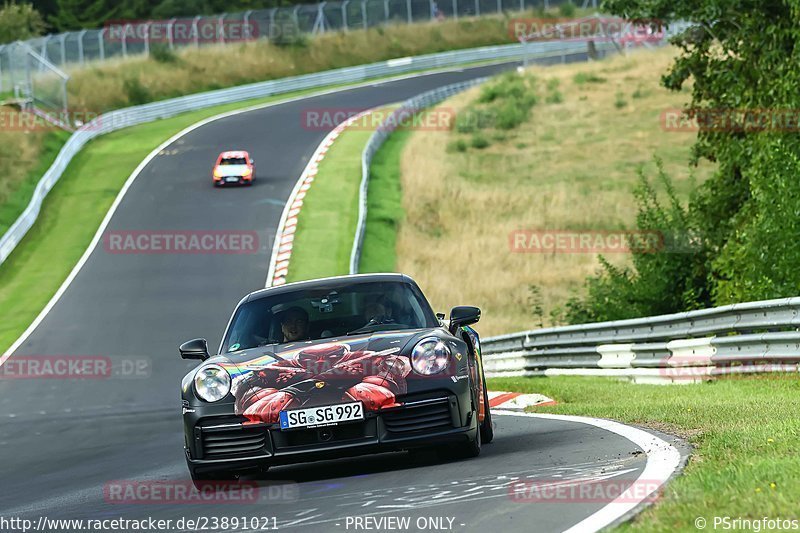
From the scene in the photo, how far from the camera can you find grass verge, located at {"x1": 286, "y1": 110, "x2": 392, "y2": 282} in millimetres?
32781

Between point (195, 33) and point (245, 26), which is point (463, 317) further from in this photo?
point (245, 26)

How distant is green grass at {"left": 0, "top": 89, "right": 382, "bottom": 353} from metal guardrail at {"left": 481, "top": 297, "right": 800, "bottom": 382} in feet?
41.9

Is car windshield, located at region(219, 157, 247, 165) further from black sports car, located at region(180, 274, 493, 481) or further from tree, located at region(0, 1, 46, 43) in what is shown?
tree, located at region(0, 1, 46, 43)

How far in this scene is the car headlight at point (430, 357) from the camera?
8117 millimetres

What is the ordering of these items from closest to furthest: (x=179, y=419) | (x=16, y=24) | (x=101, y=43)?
(x=179, y=419) → (x=101, y=43) → (x=16, y=24)

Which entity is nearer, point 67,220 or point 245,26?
point 67,220

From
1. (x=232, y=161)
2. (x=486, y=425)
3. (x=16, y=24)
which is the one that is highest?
(x=16, y=24)

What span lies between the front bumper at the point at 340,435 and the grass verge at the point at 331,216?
76.4 ft

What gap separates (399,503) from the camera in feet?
21.9

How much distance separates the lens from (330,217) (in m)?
37.4

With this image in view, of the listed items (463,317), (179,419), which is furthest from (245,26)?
(463,317)

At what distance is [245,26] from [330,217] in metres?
32.8

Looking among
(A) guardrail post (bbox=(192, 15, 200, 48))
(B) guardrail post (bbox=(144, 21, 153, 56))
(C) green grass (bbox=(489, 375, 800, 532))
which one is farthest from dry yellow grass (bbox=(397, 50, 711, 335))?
(B) guardrail post (bbox=(144, 21, 153, 56))

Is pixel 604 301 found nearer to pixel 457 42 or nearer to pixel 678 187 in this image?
pixel 678 187
